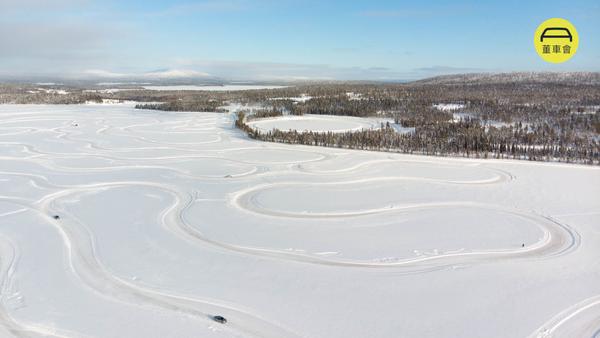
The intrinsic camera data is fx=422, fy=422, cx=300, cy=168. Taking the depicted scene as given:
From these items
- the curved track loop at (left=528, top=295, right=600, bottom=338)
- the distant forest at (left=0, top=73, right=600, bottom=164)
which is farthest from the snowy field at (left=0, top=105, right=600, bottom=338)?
the distant forest at (left=0, top=73, right=600, bottom=164)

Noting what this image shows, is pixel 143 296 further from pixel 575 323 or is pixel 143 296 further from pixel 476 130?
pixel 476 130

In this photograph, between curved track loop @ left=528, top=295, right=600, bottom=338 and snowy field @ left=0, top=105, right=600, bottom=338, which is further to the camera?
snowy field @ left=0, top=105, right=600, bottom=338

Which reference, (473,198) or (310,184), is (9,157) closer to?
(310,184)

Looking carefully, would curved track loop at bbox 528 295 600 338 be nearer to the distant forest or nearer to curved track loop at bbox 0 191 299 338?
curved track loop at bbox 0 191 299 338

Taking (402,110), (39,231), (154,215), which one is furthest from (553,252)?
(402,110)

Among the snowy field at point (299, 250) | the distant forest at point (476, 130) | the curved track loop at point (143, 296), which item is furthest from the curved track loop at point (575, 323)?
the distant forest at point (476, 130)

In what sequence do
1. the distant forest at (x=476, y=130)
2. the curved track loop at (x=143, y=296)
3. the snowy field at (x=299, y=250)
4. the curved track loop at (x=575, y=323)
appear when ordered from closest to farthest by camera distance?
1. the curved track loop at (x=575, y=323)
2. the curved track loop at (x=143, y=296)
3. the snowy field at (x=299, y=250)
4. the distant forest at (x=476, y=130)

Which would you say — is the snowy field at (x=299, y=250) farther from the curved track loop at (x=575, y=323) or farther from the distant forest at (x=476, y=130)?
the distant forest at (x=476, y=130)

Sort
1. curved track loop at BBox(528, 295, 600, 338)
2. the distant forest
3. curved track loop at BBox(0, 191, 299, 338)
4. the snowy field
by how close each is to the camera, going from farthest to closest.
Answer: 1. the distant forest
2. the snowy field
3. curved track loop at BBox(0, 191, 299, 338)
4. curved track loop at BBox(528, 295, 600, 338)
